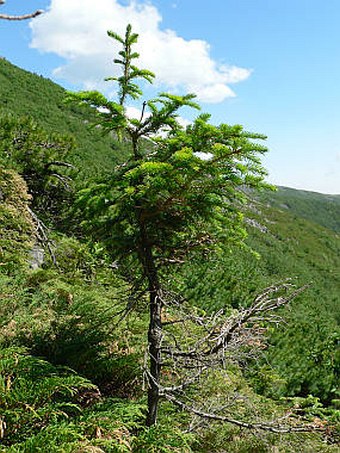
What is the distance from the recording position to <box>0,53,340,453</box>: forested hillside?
3193 mm

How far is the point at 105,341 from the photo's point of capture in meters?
4.50

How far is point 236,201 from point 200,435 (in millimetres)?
2515

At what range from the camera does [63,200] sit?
938cm

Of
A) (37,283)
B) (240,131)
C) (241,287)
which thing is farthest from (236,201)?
(241,287)

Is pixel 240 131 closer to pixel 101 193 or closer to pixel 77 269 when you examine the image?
pixel 101 193

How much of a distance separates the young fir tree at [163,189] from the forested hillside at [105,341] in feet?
0.19

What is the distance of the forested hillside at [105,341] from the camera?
3193 mm

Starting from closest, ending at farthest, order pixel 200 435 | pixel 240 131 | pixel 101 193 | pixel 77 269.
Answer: pixel 240 131, pixel 101 193, pixel 200 435, pixel 77 269

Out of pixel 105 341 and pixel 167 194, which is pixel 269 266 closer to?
pixel 105 341

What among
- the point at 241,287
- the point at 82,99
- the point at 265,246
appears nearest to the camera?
the point at 82,99

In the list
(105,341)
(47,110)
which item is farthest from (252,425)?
(47,110)

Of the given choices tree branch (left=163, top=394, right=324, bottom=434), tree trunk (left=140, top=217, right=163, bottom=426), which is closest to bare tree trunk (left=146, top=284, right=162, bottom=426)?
tree trunk (left=140, top=217, right=163, bottom=426)

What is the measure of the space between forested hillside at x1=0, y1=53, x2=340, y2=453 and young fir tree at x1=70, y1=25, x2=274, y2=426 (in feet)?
0.19

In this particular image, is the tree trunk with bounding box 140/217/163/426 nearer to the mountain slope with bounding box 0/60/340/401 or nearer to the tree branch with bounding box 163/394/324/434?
the tree branch with bounding box 163/394/324/434
